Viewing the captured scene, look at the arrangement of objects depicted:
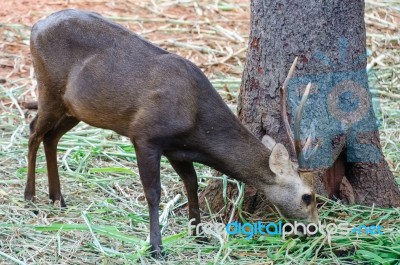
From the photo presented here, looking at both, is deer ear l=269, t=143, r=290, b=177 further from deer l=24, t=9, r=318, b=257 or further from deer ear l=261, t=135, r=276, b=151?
deer ear l=261, t=135, r=276, b=151

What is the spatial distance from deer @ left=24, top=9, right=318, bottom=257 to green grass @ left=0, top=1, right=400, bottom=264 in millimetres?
241

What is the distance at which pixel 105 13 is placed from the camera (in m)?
12.0

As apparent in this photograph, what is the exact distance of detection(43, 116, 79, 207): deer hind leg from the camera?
6.83 metres

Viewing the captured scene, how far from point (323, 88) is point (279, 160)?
A: 72cm

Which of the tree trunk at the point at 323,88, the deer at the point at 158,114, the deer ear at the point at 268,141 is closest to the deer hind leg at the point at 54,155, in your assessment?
the deer at the point at 158,114

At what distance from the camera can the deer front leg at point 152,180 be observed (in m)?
5.92

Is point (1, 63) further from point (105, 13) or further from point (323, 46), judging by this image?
point (323, 46)

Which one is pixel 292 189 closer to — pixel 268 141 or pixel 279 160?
pixel 279 160

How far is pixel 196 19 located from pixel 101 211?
234 inches

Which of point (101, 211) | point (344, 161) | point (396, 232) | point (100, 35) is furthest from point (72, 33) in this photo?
point (396, 232)

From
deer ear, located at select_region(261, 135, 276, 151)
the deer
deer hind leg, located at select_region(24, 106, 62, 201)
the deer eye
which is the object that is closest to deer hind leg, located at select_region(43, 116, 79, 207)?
deer hind leg, located at select_region(24, 106, 62, 201)

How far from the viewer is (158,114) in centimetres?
593

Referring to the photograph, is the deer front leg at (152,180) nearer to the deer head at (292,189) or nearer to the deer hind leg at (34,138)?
the deer head at (292,189)

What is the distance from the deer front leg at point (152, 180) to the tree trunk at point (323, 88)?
2.77 feet
